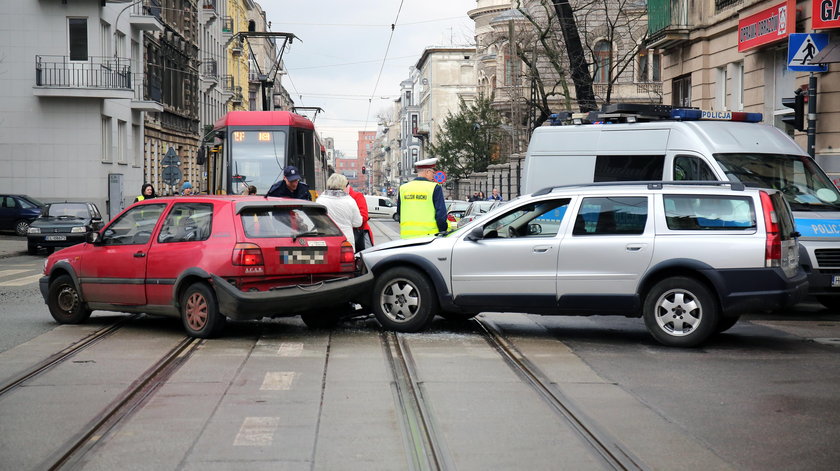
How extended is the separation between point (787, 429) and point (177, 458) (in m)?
3.91

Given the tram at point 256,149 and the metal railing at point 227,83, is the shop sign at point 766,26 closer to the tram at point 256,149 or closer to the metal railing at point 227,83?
the tram at point 256,149

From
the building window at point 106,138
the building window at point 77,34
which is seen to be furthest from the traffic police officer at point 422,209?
the building window at point 106,138

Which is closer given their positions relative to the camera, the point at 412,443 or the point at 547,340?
the point at 412,443

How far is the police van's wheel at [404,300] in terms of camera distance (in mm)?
11570

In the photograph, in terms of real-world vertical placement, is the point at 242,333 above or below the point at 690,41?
below

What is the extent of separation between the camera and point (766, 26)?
2216cm

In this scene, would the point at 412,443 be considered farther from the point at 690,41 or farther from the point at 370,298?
the point at 690,41

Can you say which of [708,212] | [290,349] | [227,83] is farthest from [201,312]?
[227,83]

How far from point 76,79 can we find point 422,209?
102 feet

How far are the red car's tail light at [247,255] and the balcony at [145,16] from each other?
37.2m

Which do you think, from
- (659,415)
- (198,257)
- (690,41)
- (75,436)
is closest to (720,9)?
(690,41)

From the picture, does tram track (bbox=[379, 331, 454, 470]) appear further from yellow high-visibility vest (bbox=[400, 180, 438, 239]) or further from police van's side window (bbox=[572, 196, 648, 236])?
yellow high-visibility vest (bbox=[400, 180, 438, 239])

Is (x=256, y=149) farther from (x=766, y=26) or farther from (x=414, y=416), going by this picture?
(x=414, y=416)

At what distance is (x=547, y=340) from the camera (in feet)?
37.2
